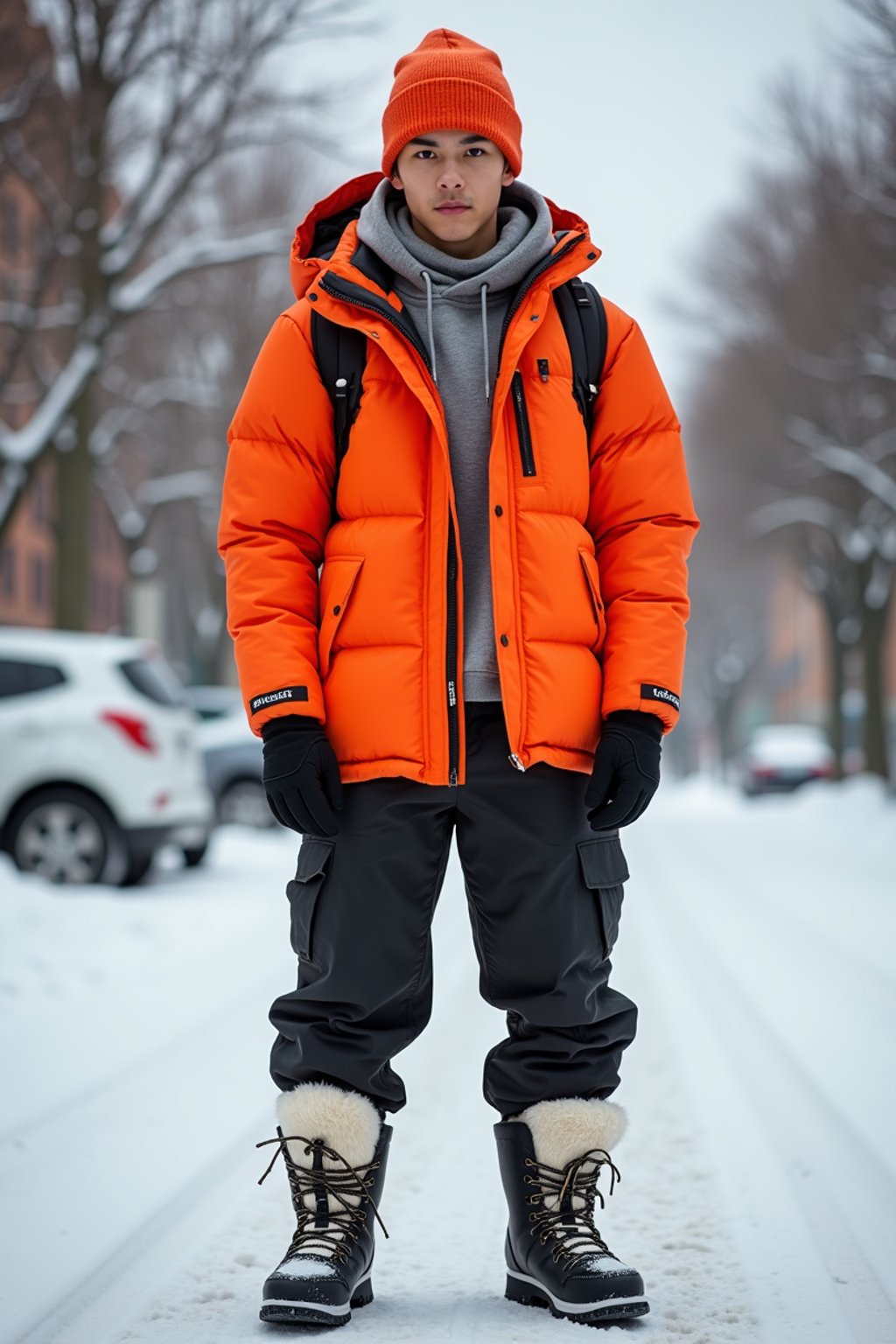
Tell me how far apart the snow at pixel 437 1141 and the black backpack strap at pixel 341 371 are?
154cm

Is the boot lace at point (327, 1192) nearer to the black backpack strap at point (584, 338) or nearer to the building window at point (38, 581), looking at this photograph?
the black backpack strap at point (584, 338)

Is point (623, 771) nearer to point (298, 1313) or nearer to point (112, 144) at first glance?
point (298, 1313)

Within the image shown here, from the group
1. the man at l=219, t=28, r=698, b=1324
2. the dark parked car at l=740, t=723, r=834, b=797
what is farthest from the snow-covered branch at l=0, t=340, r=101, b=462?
the dark parked car at l=740, t=723, r=834, b=797

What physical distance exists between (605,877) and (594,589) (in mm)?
522

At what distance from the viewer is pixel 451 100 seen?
9.33 feet

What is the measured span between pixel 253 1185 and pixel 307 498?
65.1 inches

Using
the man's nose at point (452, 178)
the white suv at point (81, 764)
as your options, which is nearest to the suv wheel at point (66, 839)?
the white suv at point (81, 764)

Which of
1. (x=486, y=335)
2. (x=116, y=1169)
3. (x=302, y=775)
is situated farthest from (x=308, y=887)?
(x=116, y=1169)

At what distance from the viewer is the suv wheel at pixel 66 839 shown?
9.31m

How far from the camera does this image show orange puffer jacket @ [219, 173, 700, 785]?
270 centimetres

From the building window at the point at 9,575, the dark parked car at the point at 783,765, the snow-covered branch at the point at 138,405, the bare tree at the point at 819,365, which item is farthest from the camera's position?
the building window at the point at 9,575

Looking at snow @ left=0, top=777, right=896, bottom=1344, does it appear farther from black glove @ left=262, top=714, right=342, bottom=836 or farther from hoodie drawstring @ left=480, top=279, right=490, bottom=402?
hoodie drawstring @ left=480, top=279, right=490, bottom=402

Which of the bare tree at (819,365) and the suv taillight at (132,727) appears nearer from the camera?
the suv taillight at (132,727)

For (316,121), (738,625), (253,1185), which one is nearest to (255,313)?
(316,121)
